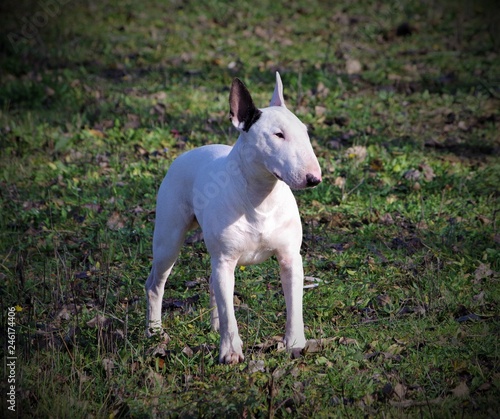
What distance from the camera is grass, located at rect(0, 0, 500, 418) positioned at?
423cm

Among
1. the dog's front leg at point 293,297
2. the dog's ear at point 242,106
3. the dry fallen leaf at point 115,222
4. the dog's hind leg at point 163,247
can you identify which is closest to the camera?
the dog's ear at point 242,106

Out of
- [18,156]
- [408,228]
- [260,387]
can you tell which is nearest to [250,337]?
[260,387]

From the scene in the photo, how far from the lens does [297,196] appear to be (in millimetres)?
7211

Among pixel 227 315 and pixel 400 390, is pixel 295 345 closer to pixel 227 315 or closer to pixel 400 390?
pixel 227 315

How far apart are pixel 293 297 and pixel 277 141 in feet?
3.37

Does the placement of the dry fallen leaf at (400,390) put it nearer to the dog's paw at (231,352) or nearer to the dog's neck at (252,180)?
the dog's paw at (231,352)

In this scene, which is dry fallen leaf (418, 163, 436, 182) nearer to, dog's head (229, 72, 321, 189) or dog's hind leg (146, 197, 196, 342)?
dog's hind leg (146, 197, 196, 342)

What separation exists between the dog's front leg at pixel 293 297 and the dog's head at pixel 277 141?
64cm

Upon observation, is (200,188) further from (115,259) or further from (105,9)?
(105,9)

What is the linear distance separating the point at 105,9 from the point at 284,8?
142 inches

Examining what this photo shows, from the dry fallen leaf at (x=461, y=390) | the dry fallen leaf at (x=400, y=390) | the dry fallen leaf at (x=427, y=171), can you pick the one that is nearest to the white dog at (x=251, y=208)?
the dry fallen leaf at (x=400, y=390)

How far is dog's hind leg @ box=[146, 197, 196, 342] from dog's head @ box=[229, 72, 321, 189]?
0.90 m

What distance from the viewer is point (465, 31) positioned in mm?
12195

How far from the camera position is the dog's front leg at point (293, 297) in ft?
14.5
